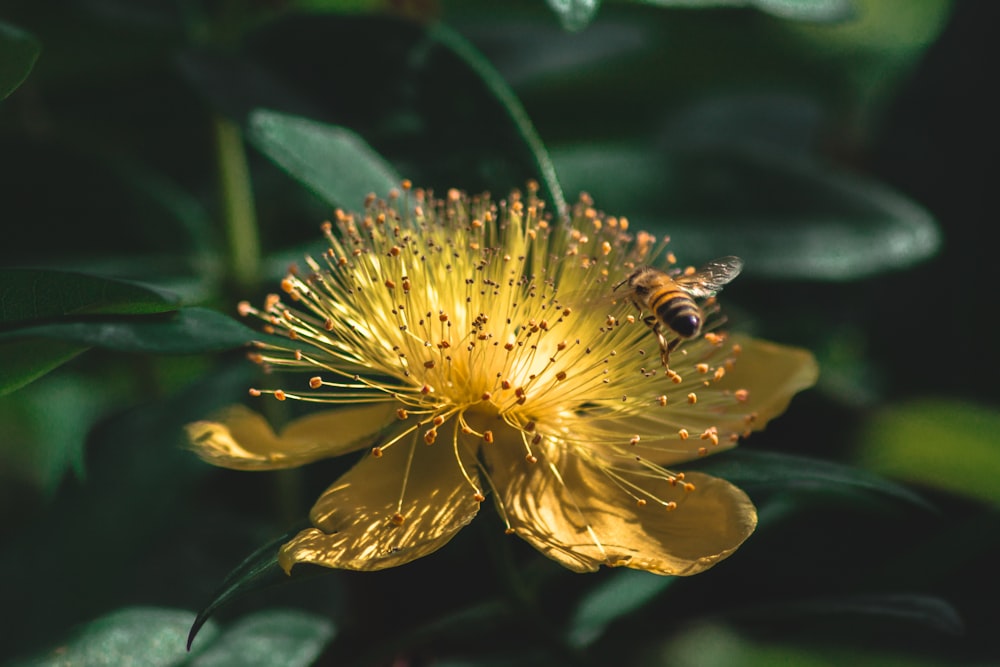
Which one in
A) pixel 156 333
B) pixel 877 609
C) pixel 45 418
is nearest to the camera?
pixel 156 333

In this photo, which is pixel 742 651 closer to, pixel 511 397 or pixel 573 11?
pixel 511 397

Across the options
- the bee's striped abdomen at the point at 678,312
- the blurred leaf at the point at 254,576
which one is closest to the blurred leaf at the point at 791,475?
the bee's striped abdomen at the point at 678,312

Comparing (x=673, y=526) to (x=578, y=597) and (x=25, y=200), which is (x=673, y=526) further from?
(x=25, y=200)

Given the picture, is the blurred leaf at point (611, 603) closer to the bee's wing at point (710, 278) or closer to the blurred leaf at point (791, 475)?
the blurred leaf at point (791, 475)

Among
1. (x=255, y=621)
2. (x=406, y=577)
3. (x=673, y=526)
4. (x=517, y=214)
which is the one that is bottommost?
(x=406, y=577)

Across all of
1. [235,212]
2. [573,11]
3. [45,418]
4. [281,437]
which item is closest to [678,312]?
[573,11]

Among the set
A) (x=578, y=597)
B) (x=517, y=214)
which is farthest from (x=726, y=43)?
(x=578, y=597)
